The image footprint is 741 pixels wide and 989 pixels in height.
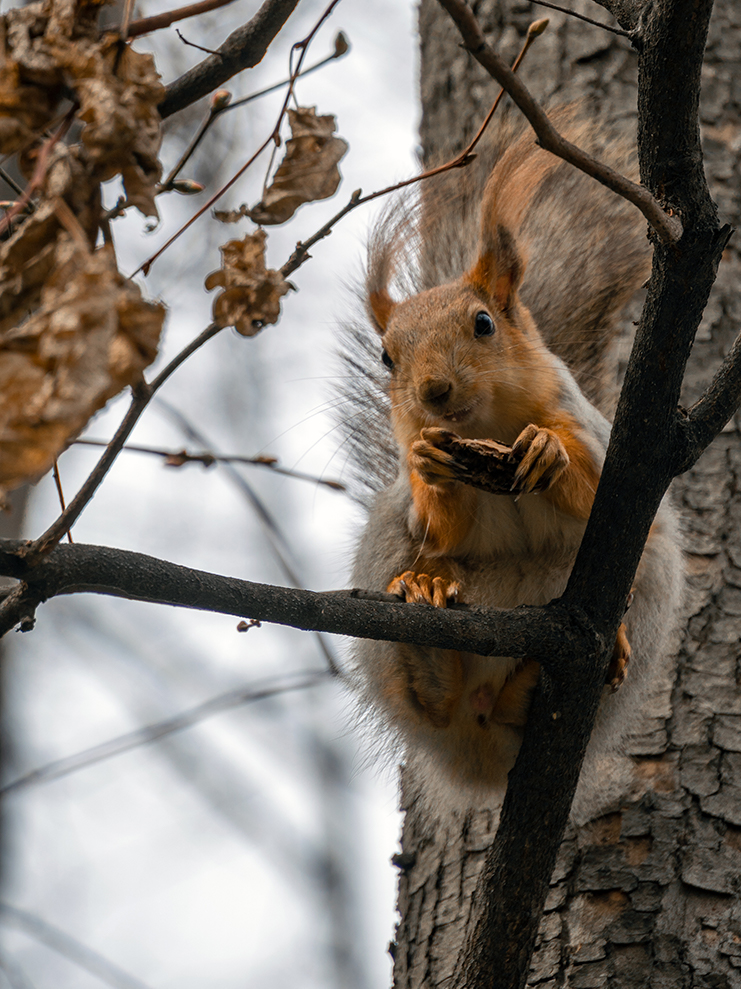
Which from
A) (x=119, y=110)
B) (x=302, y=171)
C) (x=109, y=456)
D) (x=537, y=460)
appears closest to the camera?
(x=119, y=110)

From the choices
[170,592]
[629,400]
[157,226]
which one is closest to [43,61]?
[157,226]

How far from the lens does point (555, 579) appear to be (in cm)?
180

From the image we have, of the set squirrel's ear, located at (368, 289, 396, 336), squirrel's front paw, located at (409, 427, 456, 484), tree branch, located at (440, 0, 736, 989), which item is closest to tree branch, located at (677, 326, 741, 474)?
tree branch, located at (440, 0, 736, 989)

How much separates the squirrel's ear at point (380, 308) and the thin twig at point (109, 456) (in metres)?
1.36

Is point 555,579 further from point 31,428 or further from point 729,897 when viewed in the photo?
point 31,428

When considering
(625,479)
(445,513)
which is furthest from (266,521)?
(625,479)

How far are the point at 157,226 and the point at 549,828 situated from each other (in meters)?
1.05

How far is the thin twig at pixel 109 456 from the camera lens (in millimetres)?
867

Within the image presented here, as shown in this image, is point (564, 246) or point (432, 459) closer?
point (432, 459)

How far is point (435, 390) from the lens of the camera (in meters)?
1.73

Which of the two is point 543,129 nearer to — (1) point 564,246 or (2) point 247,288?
(2) point 247,288

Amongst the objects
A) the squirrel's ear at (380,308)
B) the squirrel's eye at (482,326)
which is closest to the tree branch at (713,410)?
the squirrel's eye at (482,326)

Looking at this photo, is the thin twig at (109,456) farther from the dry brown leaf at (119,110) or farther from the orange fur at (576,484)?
the orange fur at (576,484)

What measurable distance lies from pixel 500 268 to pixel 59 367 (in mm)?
1469
